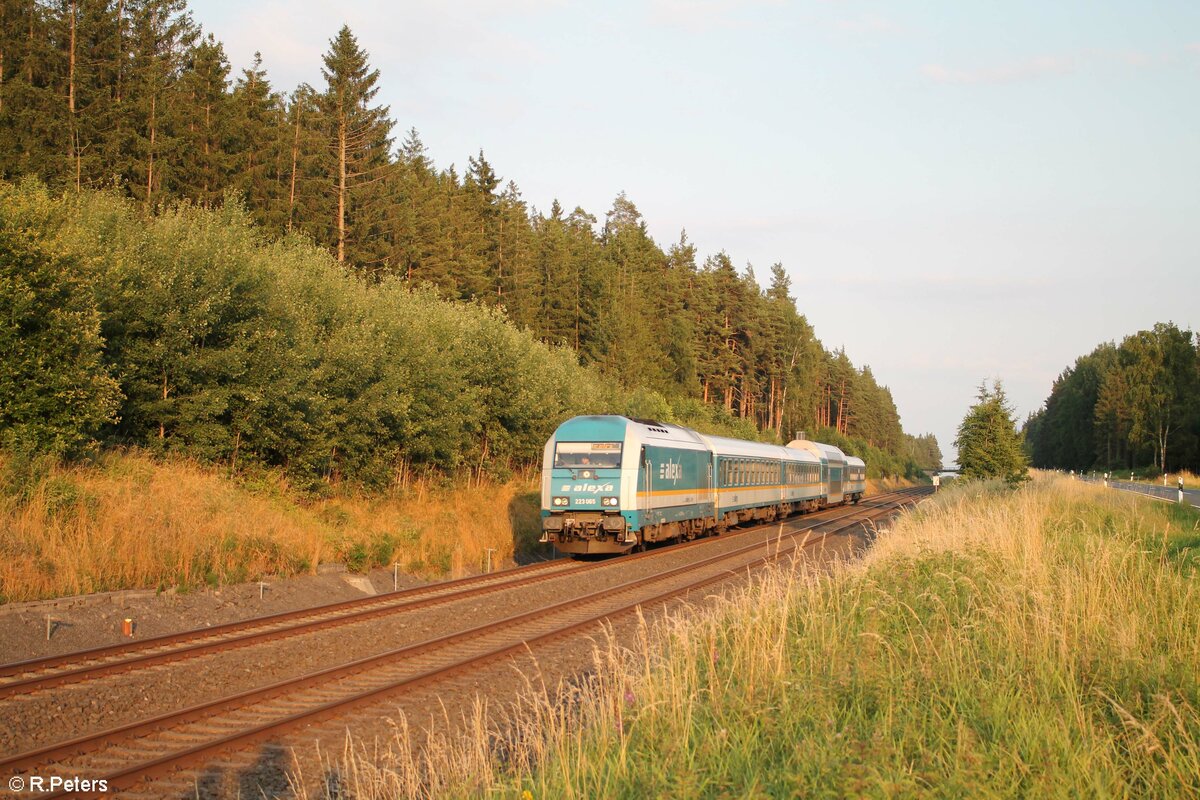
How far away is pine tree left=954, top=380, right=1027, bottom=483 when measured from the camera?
34.6m

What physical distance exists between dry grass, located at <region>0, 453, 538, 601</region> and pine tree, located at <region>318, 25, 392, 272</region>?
17.5 meters

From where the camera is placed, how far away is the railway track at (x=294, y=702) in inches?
265

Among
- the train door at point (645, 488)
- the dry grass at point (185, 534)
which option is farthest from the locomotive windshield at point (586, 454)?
the dry grass at point (185, 534)

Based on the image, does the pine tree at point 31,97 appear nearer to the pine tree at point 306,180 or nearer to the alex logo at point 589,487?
the pine tree at point 306,180

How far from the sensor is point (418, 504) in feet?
80.6

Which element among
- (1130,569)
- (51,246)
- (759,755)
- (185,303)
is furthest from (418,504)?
(759,755)

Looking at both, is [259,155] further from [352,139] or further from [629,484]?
[629,484]

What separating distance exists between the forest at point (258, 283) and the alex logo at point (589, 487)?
4.87 metres

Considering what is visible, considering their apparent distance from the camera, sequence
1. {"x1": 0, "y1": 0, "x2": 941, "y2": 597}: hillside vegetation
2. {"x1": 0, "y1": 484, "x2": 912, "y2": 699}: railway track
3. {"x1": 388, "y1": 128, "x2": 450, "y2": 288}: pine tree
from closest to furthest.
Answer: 1. {"x1": 0, "y1": 484, "x2": 912, "y2": 699}: railway track
2. {"x1": 0, "y1": 0, "x2": 941, "y2": 597}: hillside vegetation
3. {"x1": 388, "y1": 128, "x2": 450, "y2": 288}: pine tree

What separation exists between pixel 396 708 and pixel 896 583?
5146 mm

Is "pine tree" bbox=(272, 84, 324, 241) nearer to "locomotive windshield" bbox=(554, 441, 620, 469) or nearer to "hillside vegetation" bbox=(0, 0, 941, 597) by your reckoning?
"hillside vegetation" bbox=(0, 0, 941, 597)

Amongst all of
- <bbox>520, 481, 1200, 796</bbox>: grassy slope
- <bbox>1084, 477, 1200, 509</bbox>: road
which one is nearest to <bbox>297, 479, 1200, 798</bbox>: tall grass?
<bbox>520, 481, 1200, 796</bbox>: grassy slope

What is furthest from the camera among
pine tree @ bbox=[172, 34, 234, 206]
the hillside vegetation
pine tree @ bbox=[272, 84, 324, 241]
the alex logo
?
pine tree @ bbox=[272, 84, 324, 241]

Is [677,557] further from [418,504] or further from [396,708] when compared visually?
[396,708]
